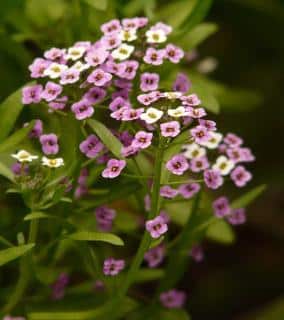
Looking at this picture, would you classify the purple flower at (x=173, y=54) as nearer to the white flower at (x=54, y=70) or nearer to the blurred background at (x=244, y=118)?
the white flower at (x=54, y=70)

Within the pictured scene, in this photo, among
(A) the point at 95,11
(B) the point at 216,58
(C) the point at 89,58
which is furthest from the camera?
(B) the point at 216,58

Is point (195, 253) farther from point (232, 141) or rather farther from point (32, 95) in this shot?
point (32, 95)

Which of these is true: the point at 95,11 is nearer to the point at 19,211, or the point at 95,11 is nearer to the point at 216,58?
the point at 19,211

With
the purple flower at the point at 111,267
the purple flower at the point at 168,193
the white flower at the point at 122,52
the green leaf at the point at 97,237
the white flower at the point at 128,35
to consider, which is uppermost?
the white flower at the point at 128,35

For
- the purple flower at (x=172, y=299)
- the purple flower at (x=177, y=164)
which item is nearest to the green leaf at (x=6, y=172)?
the purple flower at (x=177, y=164)

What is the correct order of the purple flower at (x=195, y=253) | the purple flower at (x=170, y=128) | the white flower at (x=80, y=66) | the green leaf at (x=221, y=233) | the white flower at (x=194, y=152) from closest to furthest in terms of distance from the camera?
the purple flower at (x=170, y=128)
the white flower at (x=80, y=66)
the white flower at (x=194, y=152)
the purple flower at (x=195, y=253)
the green leaf at (x=221, y=233)

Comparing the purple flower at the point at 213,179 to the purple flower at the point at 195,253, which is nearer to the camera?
the purple flower at the point at 213,179

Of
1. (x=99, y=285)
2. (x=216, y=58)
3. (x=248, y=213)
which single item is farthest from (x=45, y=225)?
(x=216, y=58)
